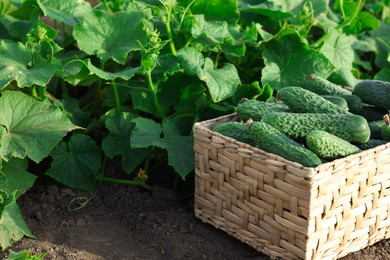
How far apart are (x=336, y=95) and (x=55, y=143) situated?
149cm

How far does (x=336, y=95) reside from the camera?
11.9ft

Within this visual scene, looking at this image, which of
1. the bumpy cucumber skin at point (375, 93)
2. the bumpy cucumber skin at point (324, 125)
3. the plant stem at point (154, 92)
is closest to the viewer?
the bumpy cucumber skin at point (324, 125)

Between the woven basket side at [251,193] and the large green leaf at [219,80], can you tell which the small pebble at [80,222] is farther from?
the large green leaf at [219,80]

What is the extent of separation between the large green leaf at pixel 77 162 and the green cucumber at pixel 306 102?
1.11m

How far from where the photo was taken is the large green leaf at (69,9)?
13.3 feet

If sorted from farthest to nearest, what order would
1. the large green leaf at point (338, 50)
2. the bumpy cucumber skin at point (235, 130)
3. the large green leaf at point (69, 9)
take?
the large green leaf at point (338, 50), the large green leaf at point (69, 9), the bumpy cucumber skin at point (235, 130)

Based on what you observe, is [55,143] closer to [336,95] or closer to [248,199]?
[248,199]

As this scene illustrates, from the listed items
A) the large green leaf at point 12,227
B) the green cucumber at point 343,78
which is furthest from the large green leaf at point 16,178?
the green cucumber at point 343,78

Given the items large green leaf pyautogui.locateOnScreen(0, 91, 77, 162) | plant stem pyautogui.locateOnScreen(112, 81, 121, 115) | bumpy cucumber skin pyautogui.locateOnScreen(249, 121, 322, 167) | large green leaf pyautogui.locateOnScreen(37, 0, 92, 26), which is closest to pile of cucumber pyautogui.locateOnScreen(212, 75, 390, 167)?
bumpy cucumber skin pyautogui.locateOnScreen(249, 121, 322, 167)

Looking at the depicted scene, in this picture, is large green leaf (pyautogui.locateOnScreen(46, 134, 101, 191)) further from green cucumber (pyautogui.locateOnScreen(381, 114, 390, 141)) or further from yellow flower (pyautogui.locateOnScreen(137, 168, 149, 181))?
green cucumber (pyautogui.locateOnScreen(381, 114, 390, 141))

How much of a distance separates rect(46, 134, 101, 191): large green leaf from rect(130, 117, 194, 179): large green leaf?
32cm

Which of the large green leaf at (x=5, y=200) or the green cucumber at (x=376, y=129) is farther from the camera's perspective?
the green cucumber at (x=376, y=129)

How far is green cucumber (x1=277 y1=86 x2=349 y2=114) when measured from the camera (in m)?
Answer: 3.37

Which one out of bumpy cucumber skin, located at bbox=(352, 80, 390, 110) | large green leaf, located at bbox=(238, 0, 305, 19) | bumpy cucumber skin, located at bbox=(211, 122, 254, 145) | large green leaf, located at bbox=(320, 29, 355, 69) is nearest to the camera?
bumpy cucumber skin, located at bbox=(211, 122, 254, 145)
